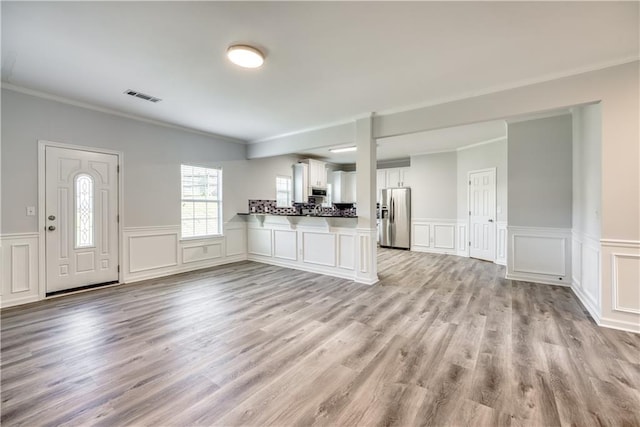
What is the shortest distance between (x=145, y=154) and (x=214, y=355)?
3.81 meters

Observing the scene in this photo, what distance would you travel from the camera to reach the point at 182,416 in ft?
5.28

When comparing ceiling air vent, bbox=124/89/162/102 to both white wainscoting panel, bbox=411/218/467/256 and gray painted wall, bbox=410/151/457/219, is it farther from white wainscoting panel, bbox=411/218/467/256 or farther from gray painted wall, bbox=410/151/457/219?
white wainscoting panel, bbox=411/218/467/256

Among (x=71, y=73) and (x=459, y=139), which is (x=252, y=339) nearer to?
A: (x=71, y=73)

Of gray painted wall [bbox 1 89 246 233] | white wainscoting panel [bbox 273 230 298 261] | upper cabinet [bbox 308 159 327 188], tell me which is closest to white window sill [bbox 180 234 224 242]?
gray painted wall [bbox 1 89 246 233]

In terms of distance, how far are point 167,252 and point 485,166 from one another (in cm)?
679

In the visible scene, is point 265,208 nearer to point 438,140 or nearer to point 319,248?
point 319,248

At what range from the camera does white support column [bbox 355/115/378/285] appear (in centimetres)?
434

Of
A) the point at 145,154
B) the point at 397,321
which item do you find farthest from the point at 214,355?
the point at 145,154

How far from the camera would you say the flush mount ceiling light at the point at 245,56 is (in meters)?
2.44

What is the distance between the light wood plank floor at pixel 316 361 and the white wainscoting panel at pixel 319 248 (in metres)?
1.15

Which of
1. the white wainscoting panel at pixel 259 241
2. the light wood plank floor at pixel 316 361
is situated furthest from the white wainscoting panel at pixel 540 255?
the white wainscoting panel at pixel 259 241

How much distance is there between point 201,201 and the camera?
553 centimetres

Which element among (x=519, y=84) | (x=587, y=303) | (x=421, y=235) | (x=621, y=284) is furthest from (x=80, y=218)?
(x=421, y=235)

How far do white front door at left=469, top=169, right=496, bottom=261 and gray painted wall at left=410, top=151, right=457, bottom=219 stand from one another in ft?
1.86
